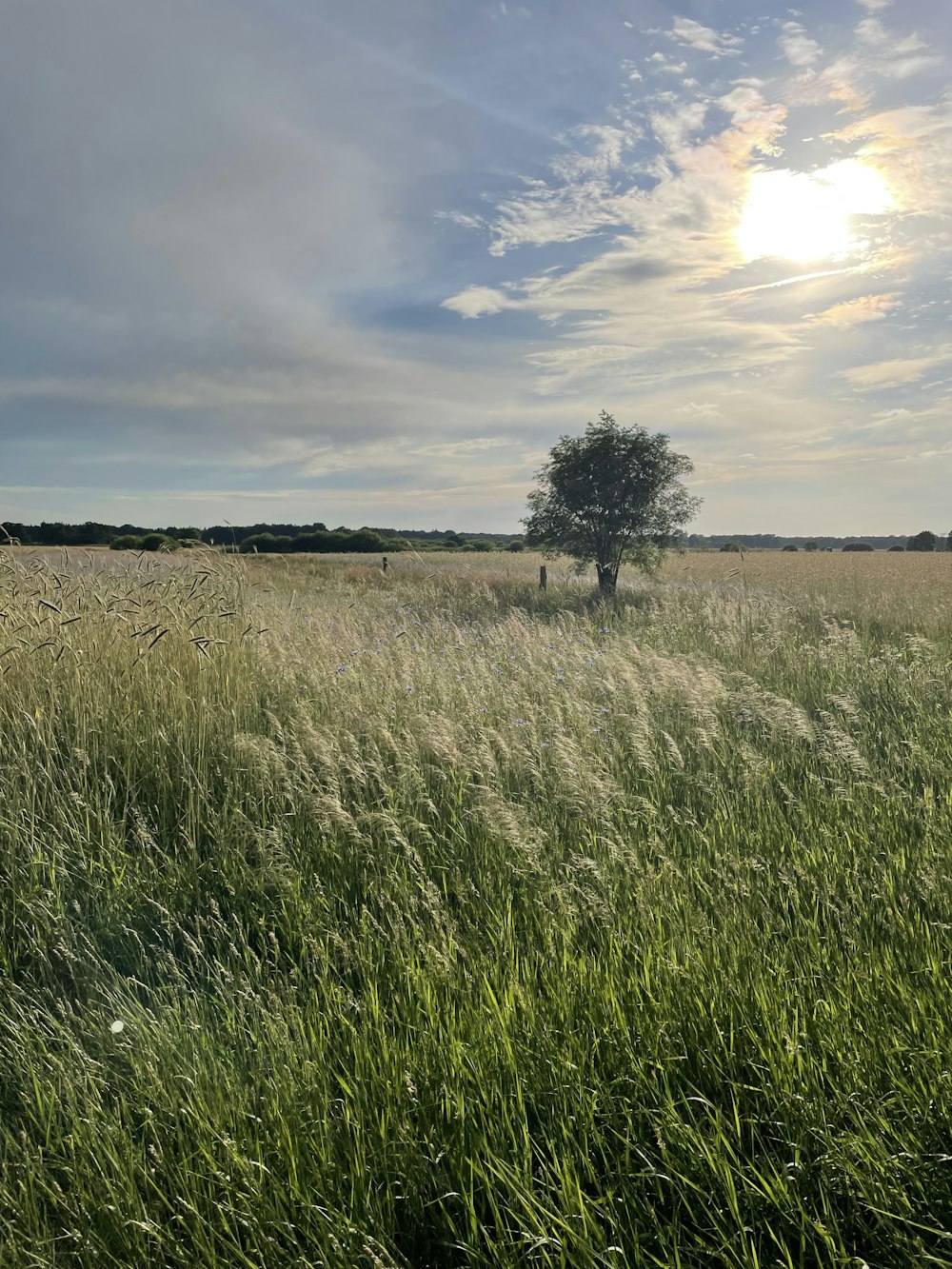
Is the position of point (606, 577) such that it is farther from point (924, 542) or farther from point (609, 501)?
point (924, 542)

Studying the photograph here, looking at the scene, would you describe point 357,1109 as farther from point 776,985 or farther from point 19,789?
point 19,789

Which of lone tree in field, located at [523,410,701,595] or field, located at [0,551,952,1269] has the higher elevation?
lone tree in field, located at [523,410,701,595]

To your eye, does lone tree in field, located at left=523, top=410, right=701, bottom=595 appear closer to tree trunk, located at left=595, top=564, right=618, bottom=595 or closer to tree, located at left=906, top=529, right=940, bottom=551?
tree trunk, located at left=595, top=564, right=618, bottom=595

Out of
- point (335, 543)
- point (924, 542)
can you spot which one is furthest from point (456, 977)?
point (924, 542)

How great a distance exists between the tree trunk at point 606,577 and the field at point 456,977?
1538 centimetres

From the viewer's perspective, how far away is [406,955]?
282 centimetres

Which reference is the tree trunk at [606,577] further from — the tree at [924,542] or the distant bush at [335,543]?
the tree at [924,542]

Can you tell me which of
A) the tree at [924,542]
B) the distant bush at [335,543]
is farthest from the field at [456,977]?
the tree at [924,542]

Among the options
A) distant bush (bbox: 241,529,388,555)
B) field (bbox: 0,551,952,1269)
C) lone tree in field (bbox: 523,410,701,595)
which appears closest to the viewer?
field (bbox: 0,551,952,1269)

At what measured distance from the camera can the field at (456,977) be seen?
70.9 inches

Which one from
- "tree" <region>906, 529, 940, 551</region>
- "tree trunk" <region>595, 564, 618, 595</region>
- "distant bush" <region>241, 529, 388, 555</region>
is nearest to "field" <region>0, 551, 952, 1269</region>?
"tree trunk" <region>595, 564, 618, 595</region>

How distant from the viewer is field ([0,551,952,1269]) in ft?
5.90

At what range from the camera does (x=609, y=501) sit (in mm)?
20984

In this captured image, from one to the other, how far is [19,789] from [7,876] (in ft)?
2.83
